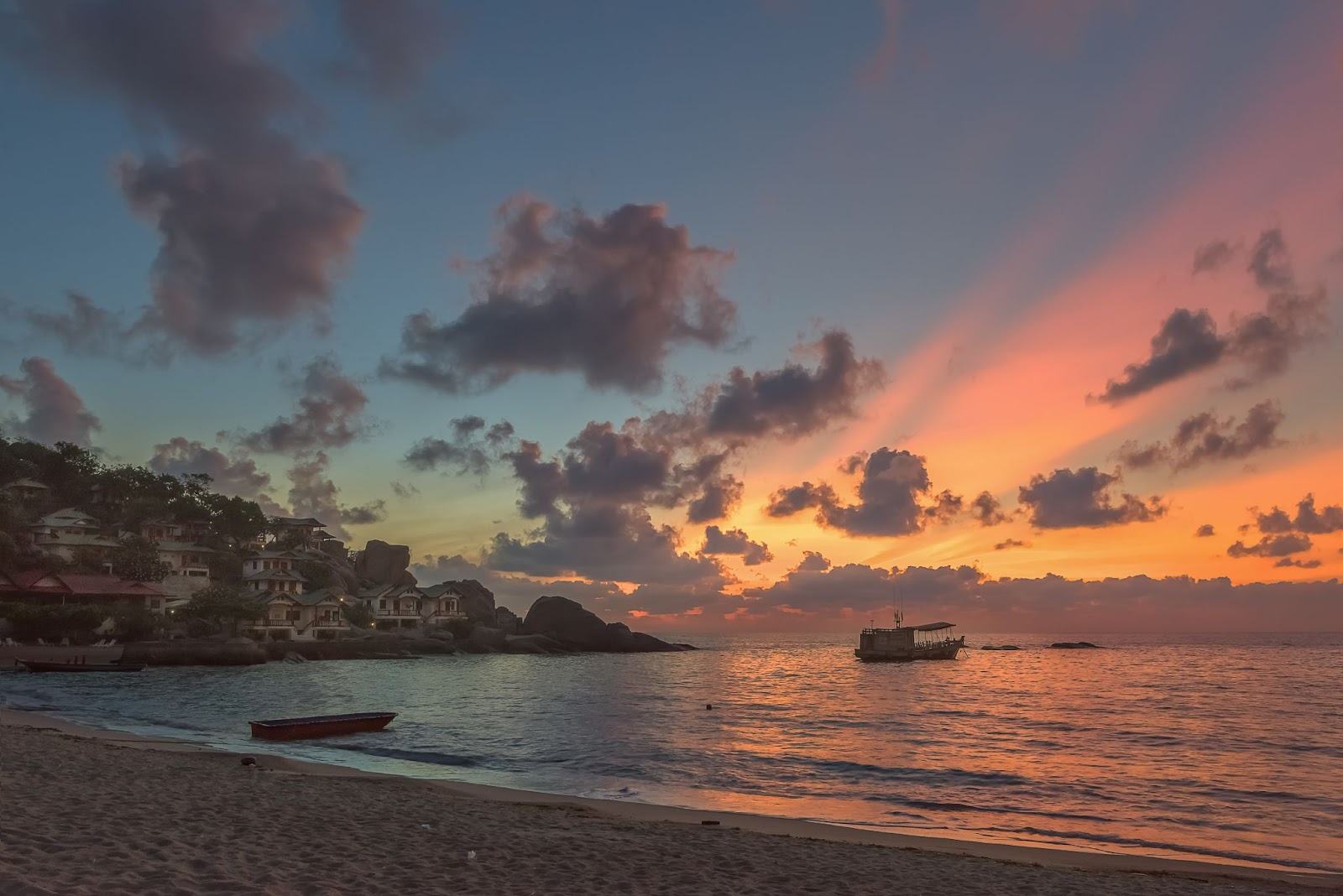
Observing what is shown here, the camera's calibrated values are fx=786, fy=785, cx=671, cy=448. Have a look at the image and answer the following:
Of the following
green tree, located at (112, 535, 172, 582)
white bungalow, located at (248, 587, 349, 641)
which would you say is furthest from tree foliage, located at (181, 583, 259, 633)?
green tree, located at (112, 535, 172, 582)

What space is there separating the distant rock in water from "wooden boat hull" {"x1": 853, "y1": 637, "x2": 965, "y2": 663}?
176ft

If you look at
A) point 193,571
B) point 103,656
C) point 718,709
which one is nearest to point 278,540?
point 193,571

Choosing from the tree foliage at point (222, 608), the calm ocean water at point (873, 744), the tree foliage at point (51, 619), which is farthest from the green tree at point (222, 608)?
the calm ocean water at point (873, 744)

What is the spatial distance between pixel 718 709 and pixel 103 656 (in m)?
71.0

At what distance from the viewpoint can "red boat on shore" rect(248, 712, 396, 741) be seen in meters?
35.0

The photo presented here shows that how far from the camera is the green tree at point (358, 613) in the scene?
134087 mm

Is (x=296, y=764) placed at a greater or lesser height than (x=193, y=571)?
lesser

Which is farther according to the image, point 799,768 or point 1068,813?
point 799,768

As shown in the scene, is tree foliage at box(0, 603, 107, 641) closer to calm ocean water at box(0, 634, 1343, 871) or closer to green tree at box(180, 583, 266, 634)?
green tree at box(180, 583, 266, 634)

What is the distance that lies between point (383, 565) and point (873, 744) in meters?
136

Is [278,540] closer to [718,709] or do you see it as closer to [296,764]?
[718,709]

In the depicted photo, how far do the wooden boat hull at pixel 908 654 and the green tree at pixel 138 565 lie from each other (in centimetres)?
10549

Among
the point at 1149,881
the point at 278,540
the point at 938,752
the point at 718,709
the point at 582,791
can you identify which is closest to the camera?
the point at 1149,881

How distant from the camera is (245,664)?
97188mm
